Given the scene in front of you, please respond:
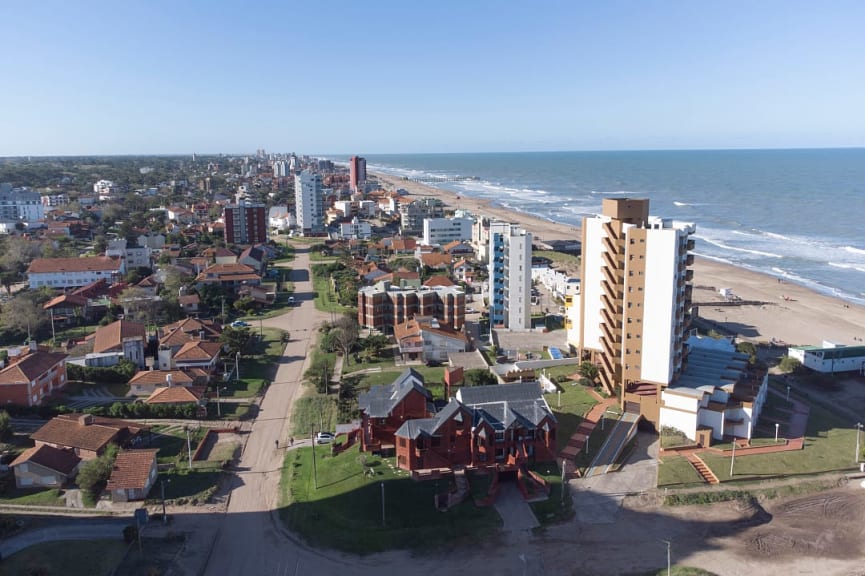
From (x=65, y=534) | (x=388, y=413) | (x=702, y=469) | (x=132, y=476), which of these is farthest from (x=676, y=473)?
(x=65, y=534)

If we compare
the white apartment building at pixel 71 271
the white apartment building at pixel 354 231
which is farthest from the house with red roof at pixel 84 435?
the white apartment building at pixel 354 231

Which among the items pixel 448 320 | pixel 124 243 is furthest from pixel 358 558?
pixel 124 243

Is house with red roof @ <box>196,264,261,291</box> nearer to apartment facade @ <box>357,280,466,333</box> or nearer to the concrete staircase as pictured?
apartment facade @ <box>357,280,466,333</box>

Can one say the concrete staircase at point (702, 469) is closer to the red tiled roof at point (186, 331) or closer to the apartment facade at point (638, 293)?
the apartment facade at point (638, 293)

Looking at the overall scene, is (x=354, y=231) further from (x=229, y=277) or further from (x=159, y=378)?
(x=159, y=378)

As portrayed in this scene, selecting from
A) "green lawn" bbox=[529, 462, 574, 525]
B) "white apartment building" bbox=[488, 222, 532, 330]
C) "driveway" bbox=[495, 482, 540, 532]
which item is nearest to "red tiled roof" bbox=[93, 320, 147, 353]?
"white apartment building" bbox=[488, 222, 532, 330]

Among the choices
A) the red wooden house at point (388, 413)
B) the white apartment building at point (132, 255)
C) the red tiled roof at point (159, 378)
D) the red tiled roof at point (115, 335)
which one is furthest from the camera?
the white apartment building at point (132, 255)

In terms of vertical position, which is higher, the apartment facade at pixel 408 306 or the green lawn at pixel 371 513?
the apartment facade at pixel 408 306
